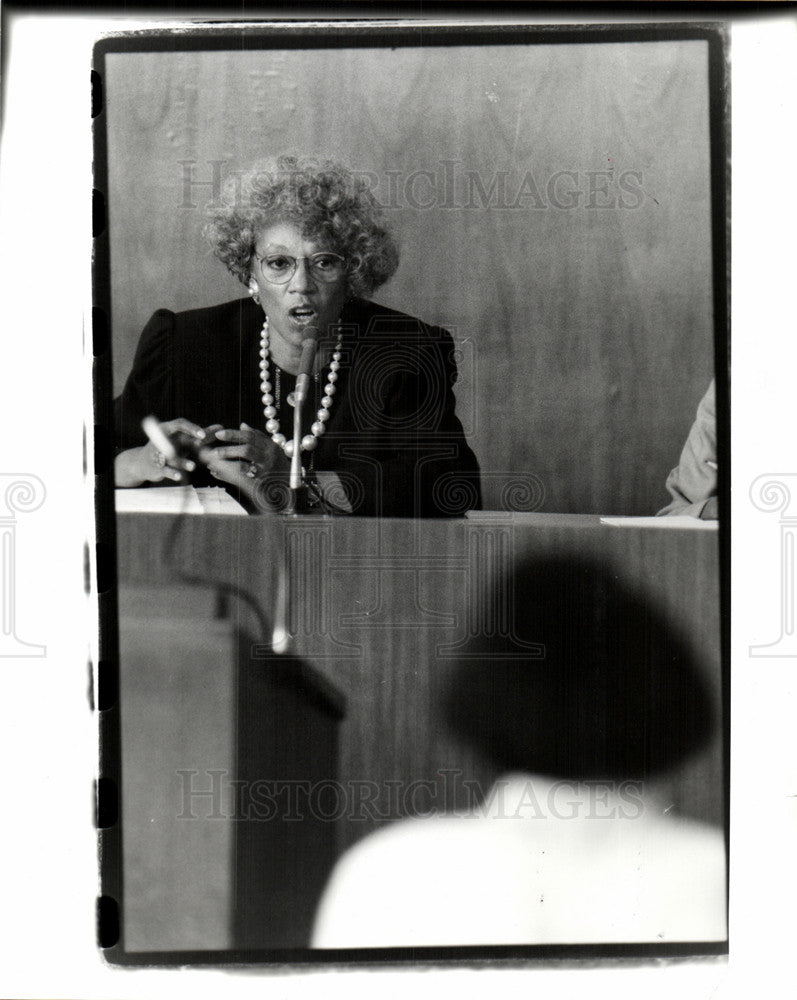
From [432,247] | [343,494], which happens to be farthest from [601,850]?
[432,247]

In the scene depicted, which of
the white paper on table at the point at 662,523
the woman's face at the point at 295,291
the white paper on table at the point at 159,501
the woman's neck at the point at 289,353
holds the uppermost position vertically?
the woman's face at the point at 295,291

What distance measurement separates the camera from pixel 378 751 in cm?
150

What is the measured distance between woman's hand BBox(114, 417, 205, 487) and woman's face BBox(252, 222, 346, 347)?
233 millimetres

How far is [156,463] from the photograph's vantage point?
4.95 ft

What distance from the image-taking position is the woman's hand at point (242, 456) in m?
1.51

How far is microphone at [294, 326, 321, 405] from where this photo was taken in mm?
1522

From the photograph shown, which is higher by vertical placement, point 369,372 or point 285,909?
point 369,372

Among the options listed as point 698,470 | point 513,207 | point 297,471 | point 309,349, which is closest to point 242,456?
point 297,471

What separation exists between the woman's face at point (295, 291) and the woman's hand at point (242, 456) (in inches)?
7.1

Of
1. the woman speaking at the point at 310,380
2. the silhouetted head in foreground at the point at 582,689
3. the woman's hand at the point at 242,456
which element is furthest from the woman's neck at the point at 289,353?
the silhouetted head in foreground at the point at 582,689

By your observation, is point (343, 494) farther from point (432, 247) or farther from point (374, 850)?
point (374, 850)

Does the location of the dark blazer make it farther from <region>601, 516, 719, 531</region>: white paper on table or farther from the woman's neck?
<region>601, 516, 719, 531</region>: white paper on table

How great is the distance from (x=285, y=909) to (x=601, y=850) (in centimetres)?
54

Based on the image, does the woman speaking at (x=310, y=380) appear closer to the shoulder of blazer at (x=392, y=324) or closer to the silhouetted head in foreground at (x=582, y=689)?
the shoulder of blazer at (x=392, y=324)
